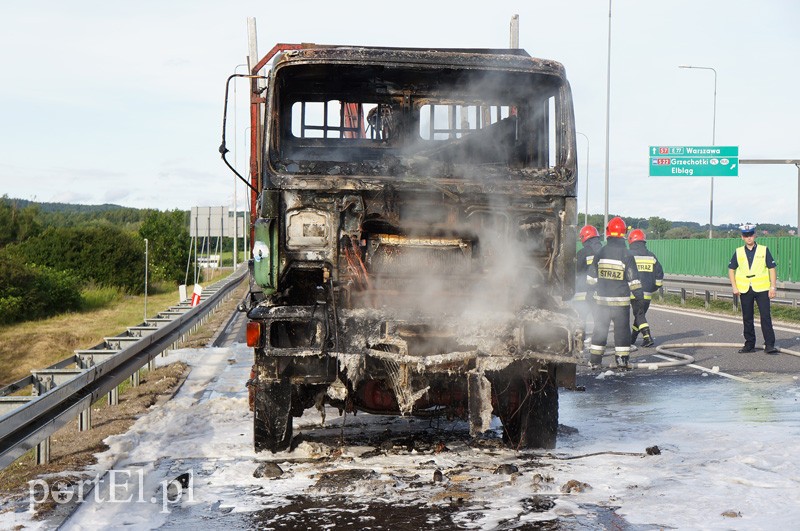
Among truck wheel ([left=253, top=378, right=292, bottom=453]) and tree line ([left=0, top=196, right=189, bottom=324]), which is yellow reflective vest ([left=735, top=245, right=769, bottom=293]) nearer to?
truck wheel ([left=253, top=378, right=292, bottom=453])

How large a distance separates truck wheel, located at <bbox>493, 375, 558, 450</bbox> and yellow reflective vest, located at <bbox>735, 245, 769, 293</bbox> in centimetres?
819

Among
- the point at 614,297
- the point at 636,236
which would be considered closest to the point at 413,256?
the point at 614,297

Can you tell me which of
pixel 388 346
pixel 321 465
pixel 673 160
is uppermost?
pixel 673 160

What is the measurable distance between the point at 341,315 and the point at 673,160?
116 feet

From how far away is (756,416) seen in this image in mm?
8766

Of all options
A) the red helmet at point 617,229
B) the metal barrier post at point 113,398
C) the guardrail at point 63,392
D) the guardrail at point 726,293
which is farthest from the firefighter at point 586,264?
the guardrail at point 726,293

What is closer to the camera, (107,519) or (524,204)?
(107,519)

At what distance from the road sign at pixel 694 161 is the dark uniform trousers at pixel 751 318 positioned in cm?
2610

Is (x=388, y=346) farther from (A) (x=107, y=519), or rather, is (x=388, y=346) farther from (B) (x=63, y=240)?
(B) (x=63, y=240)

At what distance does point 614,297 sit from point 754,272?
9.77 feet

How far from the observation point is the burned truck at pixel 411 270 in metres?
6.84

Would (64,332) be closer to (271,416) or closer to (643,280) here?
(643,280)

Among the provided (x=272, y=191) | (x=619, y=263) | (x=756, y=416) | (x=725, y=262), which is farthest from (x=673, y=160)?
(x=272, y=191)

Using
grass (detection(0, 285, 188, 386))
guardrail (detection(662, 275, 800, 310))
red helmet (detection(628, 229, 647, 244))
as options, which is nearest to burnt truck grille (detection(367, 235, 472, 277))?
red helmet (detection(628, 229, 647, 244))
